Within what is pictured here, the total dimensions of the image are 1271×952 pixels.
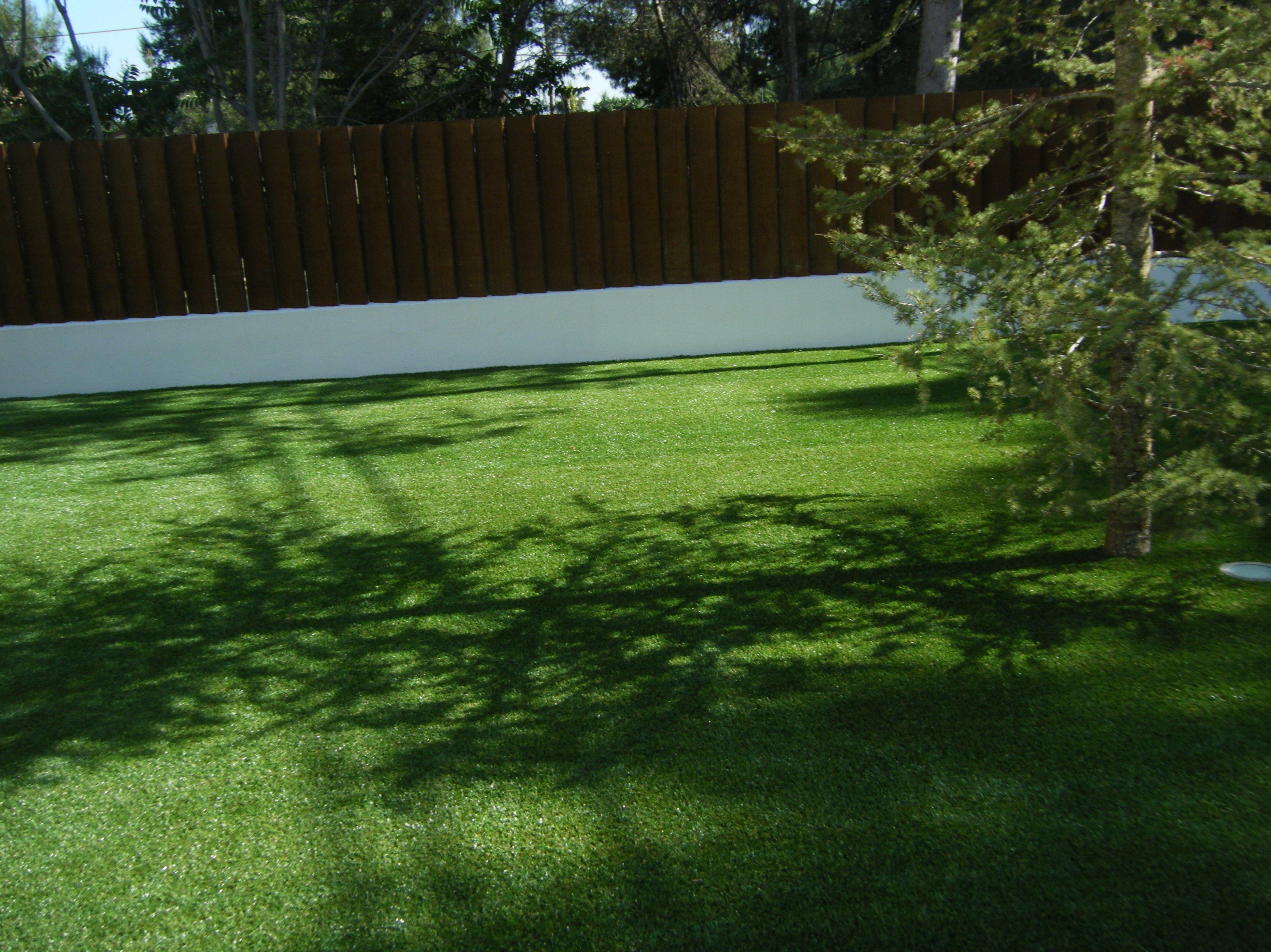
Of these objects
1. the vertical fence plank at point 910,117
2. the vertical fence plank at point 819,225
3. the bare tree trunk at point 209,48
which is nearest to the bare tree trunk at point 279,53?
the bare tree trunk at point 209,48

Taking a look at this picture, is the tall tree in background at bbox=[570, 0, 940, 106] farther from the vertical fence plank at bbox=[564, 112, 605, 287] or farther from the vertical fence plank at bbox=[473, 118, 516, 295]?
the vertical fence plank at bbox=[473, 118, 516, 295]

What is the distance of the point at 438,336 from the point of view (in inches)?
354

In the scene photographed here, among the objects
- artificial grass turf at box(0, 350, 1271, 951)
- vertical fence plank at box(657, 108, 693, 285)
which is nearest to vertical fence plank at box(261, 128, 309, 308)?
vertical fence plank at box(657, 108, 693, 285)

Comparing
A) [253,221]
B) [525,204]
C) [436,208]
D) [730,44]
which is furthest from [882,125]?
[730,44]

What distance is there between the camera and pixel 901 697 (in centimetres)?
307

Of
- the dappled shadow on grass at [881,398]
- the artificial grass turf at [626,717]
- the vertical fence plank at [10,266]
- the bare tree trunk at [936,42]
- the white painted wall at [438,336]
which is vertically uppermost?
the bare tree trunk at [936,42]

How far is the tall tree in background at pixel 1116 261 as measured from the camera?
310cm

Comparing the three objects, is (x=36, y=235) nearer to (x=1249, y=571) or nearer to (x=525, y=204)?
(x=525, y=204)

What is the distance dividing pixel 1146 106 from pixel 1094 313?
0.92m

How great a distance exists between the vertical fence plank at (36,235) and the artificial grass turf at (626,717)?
3.72 metres

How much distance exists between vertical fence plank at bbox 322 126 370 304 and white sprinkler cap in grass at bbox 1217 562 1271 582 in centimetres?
705

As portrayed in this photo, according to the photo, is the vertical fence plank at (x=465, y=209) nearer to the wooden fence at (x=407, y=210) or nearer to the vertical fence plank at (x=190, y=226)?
the wooden fence at (x=407, y=210)

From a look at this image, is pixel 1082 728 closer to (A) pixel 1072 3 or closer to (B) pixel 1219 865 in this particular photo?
(B) pixel 1219 865

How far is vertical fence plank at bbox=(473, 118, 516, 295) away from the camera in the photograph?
878 centimetres
